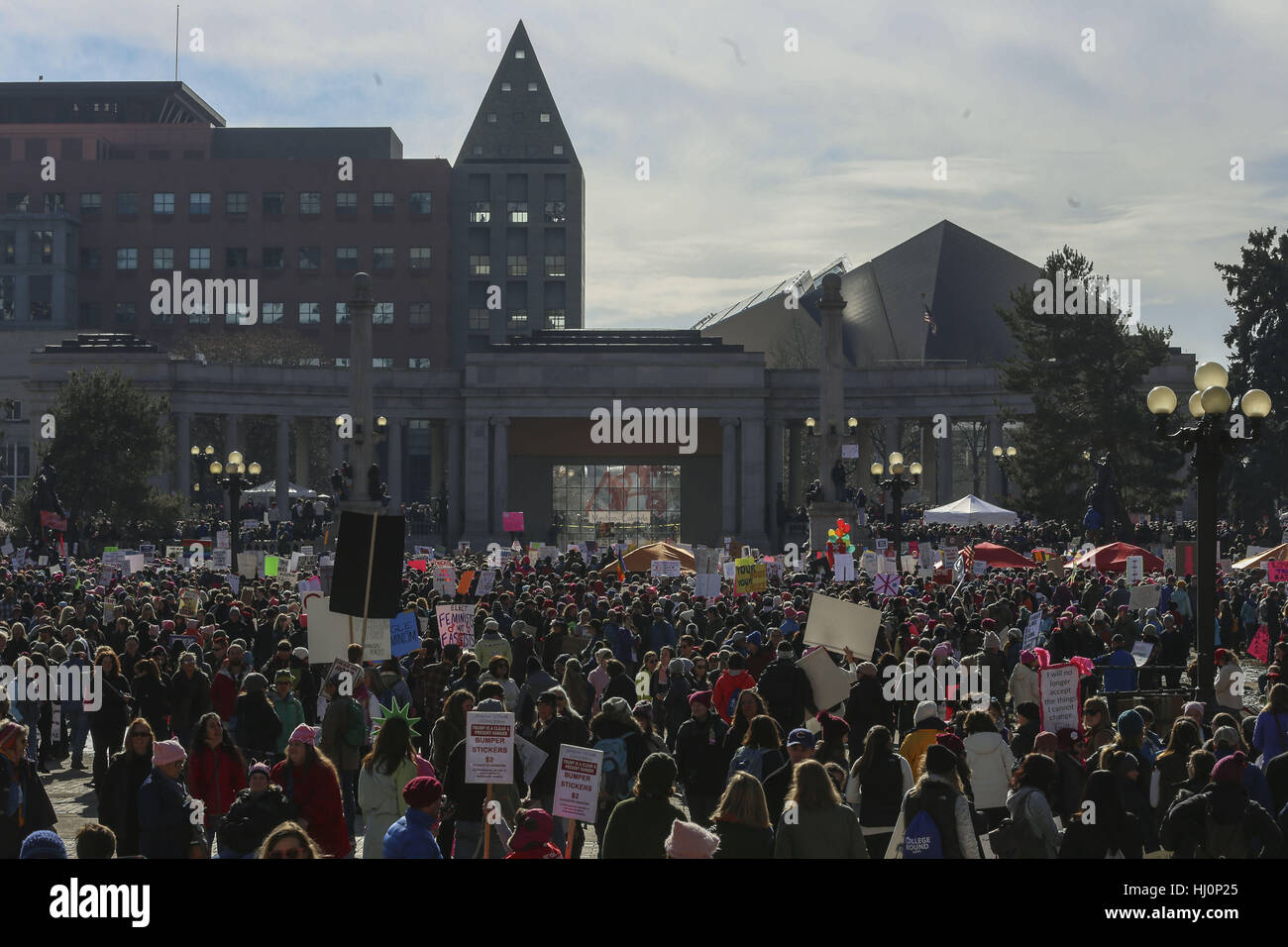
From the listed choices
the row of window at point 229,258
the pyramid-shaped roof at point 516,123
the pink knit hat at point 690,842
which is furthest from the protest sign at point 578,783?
the pyramid-shaped roof at point 516,123

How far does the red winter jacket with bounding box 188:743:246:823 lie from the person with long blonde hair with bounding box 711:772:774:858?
15.5ft

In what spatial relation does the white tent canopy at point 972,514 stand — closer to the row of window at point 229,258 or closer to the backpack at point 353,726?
the backpack at point 353,726

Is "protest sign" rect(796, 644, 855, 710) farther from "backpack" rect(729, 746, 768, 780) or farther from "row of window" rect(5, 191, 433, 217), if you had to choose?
"row of window" rect(5, 191, 433, 217)

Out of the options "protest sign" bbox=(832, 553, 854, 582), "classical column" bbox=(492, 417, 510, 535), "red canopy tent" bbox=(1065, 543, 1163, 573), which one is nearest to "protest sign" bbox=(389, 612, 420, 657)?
"protest sign" bbox=(832, 553, 854, 582)

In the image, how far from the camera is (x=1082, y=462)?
226ft

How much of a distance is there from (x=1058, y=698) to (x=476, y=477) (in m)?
69.5

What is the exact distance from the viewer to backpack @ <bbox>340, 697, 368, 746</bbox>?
50.5ft

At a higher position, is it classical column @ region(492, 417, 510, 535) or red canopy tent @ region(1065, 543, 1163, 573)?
classical column @ region(492, 417, 510, 535)

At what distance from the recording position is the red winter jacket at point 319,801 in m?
12.1

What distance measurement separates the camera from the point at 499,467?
84.8 meters

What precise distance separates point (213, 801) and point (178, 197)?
11438 cm

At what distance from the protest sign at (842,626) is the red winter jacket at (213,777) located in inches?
313

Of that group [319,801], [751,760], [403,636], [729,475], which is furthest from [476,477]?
[319,801]
